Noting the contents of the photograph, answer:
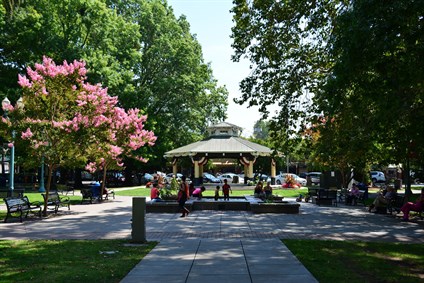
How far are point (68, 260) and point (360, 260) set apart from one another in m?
6.13

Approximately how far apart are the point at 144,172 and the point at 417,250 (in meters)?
50.3

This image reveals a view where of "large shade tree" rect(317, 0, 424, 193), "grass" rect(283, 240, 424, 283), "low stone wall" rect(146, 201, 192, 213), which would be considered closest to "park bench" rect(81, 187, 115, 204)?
"low stone wall" rect(146, 201, 192, 213)

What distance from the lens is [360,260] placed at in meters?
8.95

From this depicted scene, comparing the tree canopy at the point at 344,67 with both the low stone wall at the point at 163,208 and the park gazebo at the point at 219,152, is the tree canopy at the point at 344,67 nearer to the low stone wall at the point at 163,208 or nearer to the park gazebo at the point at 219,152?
the low stone wall at the point at 163,208

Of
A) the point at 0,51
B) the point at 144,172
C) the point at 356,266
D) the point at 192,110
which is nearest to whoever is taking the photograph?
the point at 356,266

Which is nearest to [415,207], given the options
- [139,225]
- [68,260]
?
[139,225]

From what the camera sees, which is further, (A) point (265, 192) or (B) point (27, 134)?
(A) point (265, 192)

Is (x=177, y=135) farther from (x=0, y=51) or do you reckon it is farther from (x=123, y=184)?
(x=0, y=51)

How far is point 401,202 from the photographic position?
18625 millimetres

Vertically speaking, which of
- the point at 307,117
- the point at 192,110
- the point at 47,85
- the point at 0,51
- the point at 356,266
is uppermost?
the point at 0,51

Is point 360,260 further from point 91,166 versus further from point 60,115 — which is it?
point 91,166

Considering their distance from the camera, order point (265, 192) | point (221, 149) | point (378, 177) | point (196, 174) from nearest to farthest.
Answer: point (265, 192), point (221, 149), point (196, 174), point (378, 177)

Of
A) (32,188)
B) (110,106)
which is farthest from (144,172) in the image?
(110,106)

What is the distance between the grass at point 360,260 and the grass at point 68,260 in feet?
11.9
